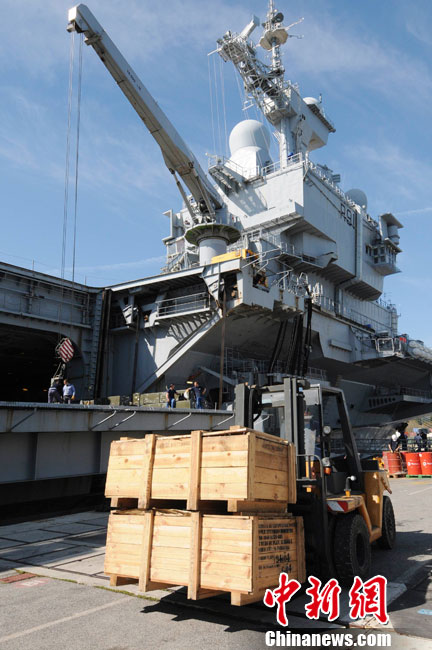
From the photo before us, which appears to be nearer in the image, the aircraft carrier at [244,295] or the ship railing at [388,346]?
the aircraft carrier at [244,295]

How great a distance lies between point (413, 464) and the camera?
2164 cm

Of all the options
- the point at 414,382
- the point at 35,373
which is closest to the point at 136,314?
the point at 35,373

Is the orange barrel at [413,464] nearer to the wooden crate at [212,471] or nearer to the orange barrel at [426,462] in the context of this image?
the orange barrel at [426,462]

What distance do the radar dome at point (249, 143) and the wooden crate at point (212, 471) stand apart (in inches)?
1333

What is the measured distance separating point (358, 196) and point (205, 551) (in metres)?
42.9

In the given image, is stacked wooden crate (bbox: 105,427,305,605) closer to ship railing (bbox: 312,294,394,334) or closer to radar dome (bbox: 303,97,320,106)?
ship railing (bbox: 312,294,394,334)

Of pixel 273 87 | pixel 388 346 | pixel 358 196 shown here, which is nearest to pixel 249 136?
pixel 273 87

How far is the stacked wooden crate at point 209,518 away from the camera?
15.5 ft

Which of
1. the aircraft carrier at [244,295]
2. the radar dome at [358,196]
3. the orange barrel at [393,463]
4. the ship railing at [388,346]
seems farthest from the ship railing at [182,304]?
the radar dome at [358,196]

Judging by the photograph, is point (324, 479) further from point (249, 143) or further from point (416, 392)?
point (416, 392)

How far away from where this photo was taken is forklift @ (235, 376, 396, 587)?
20.3ft

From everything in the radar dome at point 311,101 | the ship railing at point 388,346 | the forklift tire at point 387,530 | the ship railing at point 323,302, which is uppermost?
the radar dome at point 311,101

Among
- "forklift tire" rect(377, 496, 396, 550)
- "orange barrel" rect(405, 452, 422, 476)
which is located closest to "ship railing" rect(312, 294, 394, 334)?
"orange barrel" rect(405, 452, 422, 476)

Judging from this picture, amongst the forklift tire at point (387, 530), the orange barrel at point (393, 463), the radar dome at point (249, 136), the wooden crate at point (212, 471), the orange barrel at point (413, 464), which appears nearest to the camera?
the wooden crate at point (212, 471)
